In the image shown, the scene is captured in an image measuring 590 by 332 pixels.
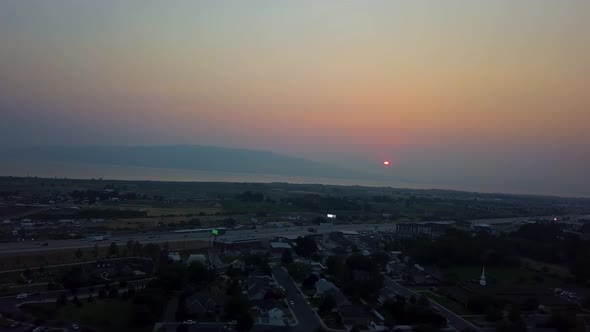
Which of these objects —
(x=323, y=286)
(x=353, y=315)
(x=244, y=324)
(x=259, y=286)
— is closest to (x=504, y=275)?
(x=323, y=286)

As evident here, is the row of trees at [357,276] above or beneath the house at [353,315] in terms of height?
above

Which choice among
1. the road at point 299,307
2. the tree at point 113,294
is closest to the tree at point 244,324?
the road at point 299,307

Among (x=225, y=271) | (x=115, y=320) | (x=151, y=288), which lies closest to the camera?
(x=115, y=320)

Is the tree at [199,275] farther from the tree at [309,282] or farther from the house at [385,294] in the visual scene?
the house at [385,294]

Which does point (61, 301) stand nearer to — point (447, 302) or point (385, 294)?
point (385, 294)

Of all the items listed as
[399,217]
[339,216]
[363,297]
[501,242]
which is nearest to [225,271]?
[363,297]

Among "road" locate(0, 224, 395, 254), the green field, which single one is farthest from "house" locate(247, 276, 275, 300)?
the green field

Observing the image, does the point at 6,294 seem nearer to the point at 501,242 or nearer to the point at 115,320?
the point at 115,320
